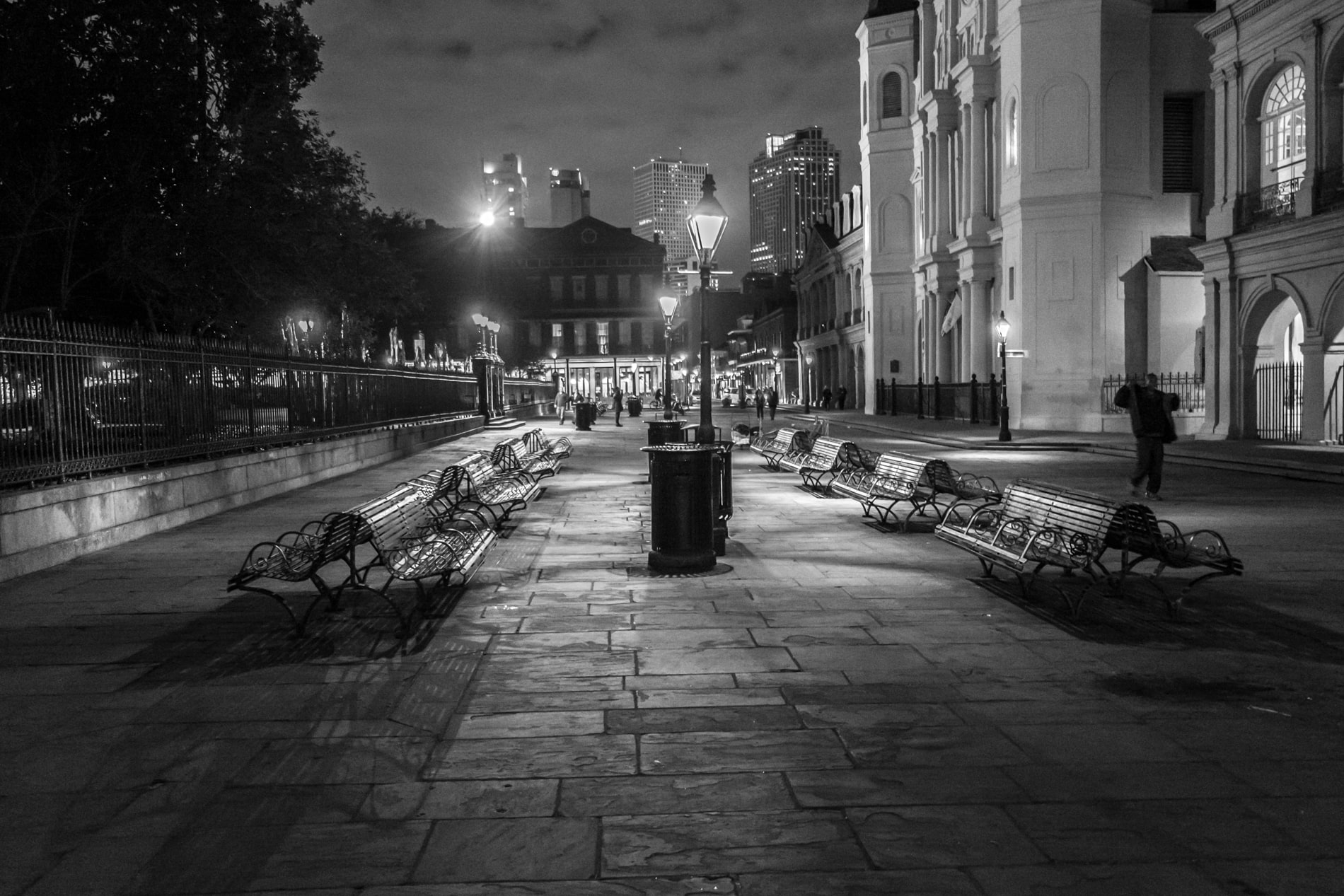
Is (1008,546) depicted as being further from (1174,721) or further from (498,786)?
(498,786)

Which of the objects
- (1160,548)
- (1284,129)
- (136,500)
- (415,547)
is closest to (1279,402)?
(1284,129)

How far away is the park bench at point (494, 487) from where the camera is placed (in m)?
13.3

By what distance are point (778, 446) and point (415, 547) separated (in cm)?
1423

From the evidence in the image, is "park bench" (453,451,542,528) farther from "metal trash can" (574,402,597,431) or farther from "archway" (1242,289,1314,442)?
"metal trash can" (574,402,597,431)

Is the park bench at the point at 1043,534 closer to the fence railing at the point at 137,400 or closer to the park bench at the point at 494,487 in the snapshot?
the park bench at the point at 494,487

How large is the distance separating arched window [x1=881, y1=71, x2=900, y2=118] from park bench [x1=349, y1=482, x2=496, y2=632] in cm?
5333

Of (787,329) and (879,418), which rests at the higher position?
(787,329)

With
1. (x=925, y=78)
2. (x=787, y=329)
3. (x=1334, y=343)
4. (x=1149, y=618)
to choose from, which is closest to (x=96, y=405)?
(x=1149, y=618)

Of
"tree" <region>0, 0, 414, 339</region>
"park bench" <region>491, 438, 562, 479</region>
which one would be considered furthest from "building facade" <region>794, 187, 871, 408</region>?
"park bench" <region>491, 438, 562, 479</region>

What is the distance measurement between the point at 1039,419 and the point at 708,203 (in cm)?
2788

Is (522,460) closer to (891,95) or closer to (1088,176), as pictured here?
(1088,176)

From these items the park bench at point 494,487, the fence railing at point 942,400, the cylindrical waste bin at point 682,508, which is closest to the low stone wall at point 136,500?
the park bench at point 494,487

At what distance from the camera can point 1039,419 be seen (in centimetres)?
3734

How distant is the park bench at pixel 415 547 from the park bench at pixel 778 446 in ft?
37.7
